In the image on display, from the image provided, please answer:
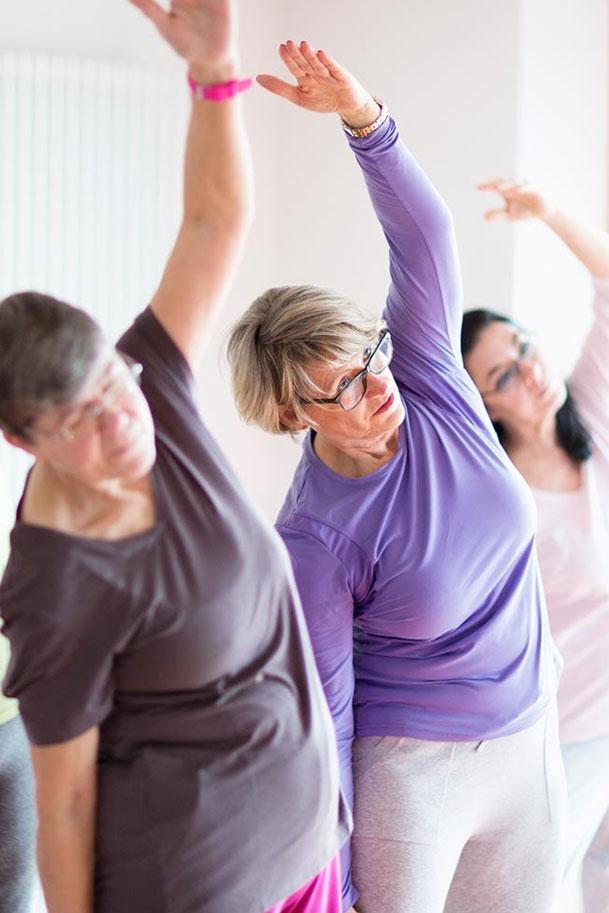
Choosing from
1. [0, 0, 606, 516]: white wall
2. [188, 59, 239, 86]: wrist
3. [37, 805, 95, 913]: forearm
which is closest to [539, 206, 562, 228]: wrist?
[0, 0, 606, 516]: white wall

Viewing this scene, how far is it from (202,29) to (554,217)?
1.00 metres

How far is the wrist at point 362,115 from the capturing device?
1.48 metres

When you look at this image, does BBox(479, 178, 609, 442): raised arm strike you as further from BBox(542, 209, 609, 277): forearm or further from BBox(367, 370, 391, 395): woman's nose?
BBox(367, 370, 391, 395): woman's nose

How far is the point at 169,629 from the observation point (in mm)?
1096

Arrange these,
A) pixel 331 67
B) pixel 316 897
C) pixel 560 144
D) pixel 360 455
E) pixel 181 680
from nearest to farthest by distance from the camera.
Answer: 1. pixel 181 680
2. pixel 316 897
3. pixel 331 67
4. pixel 360 455
5. pixel 560 144

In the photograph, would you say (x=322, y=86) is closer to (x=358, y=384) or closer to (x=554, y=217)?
(x=358, y=384)

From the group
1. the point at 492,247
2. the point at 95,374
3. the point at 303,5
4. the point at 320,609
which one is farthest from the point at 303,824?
the point at 303,5

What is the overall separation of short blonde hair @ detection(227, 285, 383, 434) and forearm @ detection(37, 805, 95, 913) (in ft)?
1.95

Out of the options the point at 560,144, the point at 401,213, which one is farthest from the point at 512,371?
the point at 560,144

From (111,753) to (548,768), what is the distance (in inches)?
29.3

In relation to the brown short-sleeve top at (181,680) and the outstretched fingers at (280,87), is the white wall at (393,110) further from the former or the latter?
the brown short-sleeve top at (181,680)

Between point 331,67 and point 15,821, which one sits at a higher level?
point 331,67

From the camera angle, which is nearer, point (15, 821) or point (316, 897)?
point (316, 897)

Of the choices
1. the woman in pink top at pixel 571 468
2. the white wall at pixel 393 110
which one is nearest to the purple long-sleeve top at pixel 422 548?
the woman in pink top at pixel 571 468
